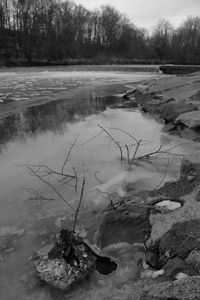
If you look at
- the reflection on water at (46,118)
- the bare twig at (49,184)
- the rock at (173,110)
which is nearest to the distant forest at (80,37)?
the reflection on water at (46,118)

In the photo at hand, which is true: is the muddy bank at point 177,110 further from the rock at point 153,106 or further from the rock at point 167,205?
the rock at point 167,205

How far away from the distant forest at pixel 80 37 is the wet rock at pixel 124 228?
4626cm

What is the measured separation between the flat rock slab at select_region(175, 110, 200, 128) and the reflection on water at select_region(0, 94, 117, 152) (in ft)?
9.23

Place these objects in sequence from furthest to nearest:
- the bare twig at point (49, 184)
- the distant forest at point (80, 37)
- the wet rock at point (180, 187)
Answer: the distant forest at point (80, 37) < the bare twig at point (49, 184) < the wet rock at point (180, 187)

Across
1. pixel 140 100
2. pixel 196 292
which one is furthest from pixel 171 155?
pixel 140 100

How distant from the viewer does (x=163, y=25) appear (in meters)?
77.9

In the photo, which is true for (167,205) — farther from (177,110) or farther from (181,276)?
(177,110)

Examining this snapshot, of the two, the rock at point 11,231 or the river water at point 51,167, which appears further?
the rock at point 11,231

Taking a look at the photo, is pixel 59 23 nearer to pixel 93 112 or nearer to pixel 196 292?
pixel 93 112

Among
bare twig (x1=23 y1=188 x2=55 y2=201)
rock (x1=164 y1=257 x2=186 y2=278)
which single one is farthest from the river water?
rock (x1=164 y1=257 x2=186 y2=278)

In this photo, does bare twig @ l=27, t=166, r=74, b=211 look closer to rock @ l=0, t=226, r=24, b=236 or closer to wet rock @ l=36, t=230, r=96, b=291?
rock @ l=0, t=226, r=24, b=236

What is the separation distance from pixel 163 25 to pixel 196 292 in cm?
8478

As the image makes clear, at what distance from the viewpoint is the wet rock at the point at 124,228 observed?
286cm

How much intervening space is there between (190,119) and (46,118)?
4.05 m
